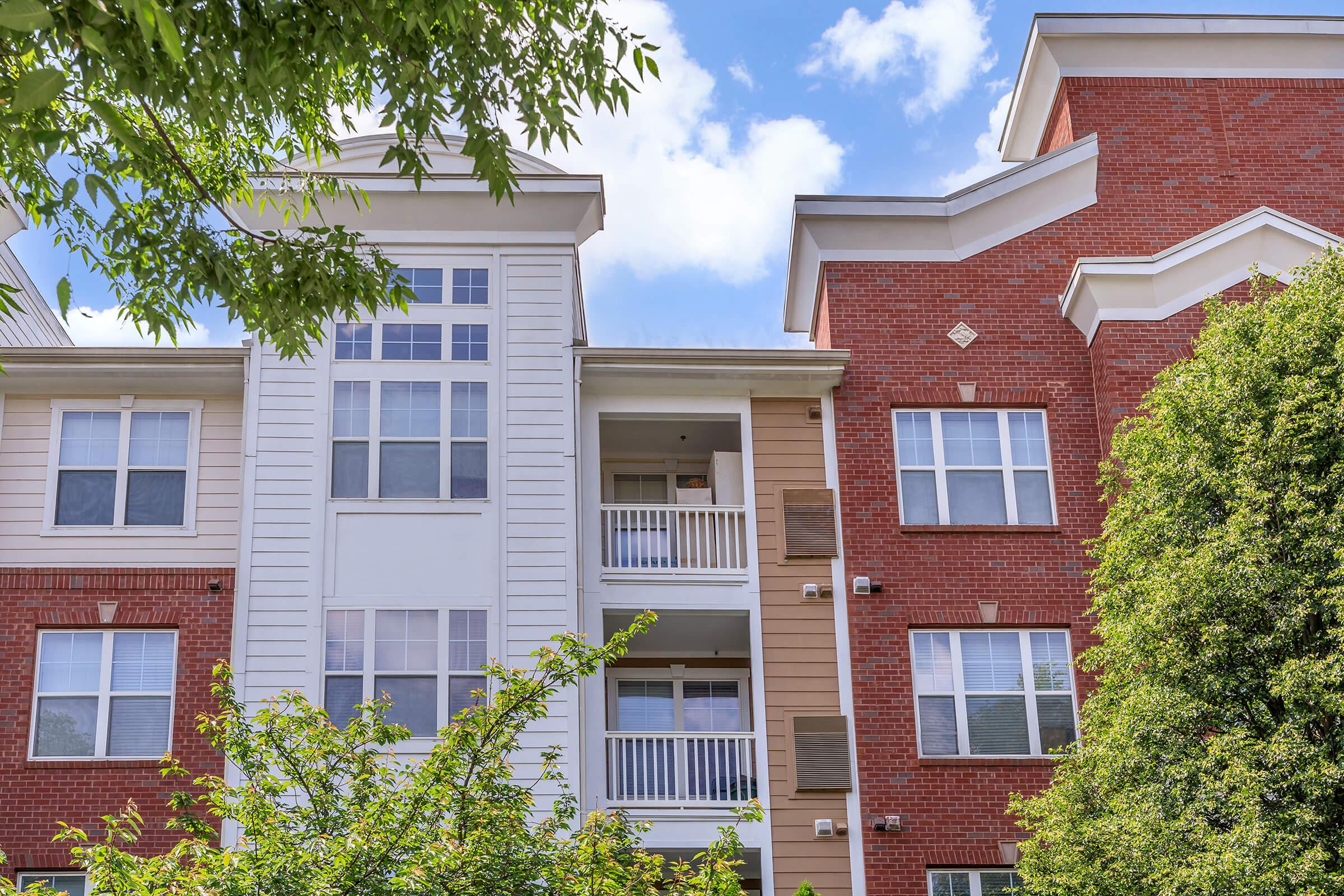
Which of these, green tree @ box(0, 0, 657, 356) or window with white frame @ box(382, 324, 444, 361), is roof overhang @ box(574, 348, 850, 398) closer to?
window with white frame @ box(382, 324, 444, 361)

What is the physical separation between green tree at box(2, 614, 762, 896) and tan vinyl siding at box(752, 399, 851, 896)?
600cm

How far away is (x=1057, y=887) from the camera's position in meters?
13.2

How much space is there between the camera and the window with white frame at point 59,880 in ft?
51.0

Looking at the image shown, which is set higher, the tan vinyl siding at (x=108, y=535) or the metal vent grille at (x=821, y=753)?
the tan vinyl siding at (x=108, y=535)

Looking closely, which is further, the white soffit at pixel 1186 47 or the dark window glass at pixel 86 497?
the white soffit at pixel 1186 47

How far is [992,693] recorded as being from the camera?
54.8 feet

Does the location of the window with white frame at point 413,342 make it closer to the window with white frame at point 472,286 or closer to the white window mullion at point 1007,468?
the window with white frame at point 472,286

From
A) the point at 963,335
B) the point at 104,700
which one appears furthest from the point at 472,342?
the point at 963,335

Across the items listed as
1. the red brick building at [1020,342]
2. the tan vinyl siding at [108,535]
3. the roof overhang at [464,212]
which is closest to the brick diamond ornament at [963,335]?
the red brick building at [1020,342]

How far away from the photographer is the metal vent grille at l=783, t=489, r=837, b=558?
17.2 m

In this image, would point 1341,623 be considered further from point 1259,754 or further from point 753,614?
point 753,614

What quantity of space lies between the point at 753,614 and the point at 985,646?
2.98 m

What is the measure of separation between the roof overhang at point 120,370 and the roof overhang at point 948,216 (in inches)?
315

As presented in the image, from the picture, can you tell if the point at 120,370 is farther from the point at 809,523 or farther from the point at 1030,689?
the point at 1030,689
